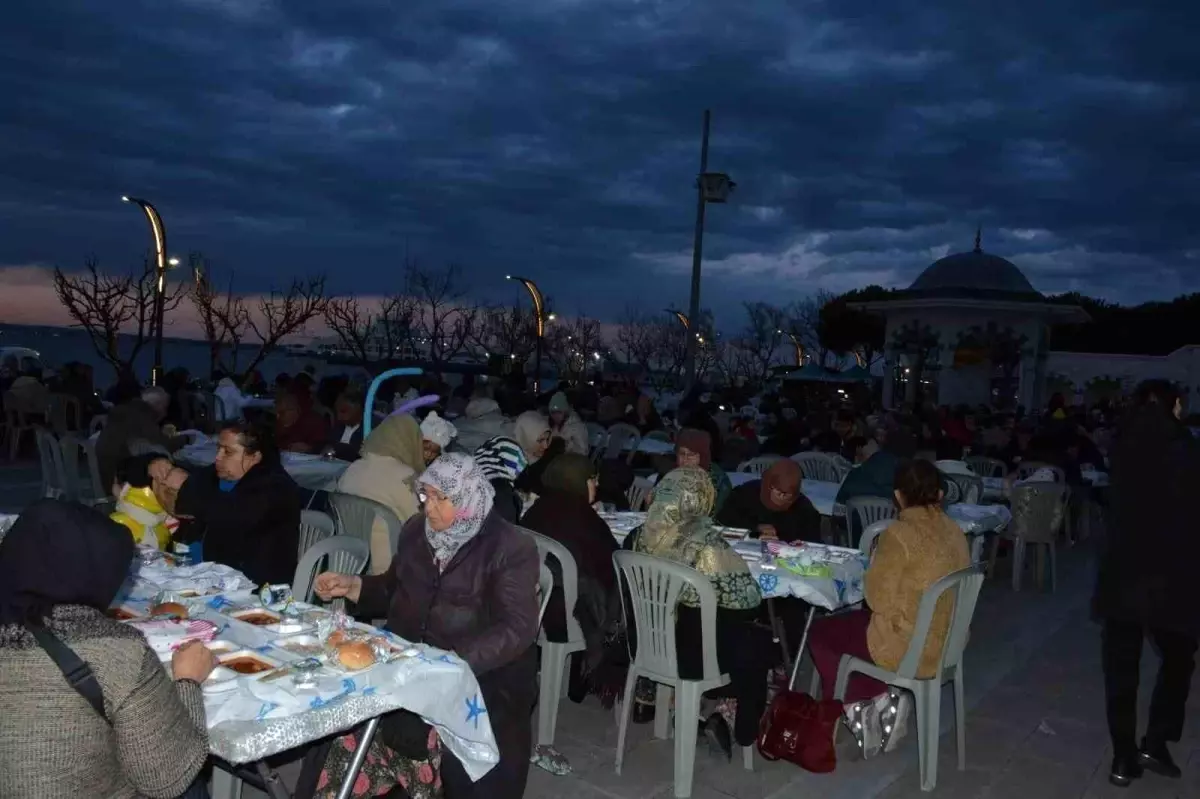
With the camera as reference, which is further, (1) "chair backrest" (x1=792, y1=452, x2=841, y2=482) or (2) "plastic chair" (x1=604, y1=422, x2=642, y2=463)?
(2) "plastic chair" (x1=604, y1=422, x2=642, y2=463)

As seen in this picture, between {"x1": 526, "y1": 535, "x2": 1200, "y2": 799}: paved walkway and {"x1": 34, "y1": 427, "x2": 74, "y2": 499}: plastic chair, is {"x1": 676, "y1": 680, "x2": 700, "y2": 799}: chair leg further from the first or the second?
{"x1": 34, "y1": 427, "x2": 74, "y2": 499}: plastic chair

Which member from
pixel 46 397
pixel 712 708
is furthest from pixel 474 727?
pixel 46 397

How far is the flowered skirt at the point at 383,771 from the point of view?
3271 mm

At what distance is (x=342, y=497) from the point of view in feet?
16.6

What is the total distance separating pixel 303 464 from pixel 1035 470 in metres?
7.17

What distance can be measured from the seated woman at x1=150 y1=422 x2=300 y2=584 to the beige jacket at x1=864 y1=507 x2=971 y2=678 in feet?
9.16

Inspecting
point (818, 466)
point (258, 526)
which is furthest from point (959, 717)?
point (818, 466)

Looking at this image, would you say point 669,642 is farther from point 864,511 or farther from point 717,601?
point 864,511

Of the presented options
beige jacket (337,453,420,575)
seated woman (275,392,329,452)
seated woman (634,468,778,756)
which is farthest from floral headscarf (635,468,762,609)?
seated woman (275,392,329,452)

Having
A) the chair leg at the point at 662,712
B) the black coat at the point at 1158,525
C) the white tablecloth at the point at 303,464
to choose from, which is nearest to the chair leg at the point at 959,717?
the black coat at the point at 1158,525

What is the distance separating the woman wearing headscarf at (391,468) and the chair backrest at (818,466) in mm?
4930

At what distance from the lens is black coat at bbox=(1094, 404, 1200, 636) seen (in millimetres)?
4008

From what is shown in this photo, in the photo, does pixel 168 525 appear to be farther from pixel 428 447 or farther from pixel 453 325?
pixel 453 325

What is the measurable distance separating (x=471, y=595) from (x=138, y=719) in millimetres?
1423
